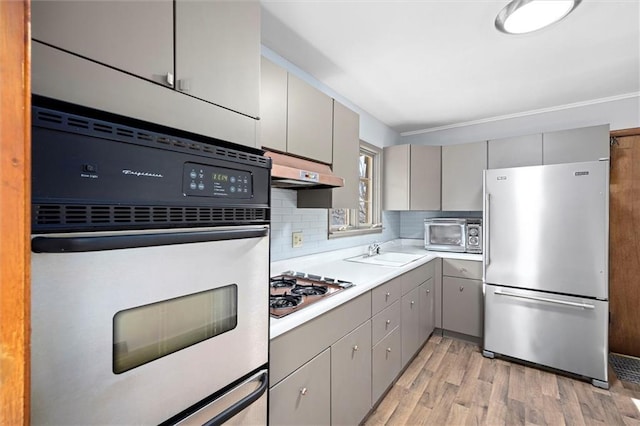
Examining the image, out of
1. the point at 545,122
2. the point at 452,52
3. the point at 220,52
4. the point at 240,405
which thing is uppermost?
the point at 452,52

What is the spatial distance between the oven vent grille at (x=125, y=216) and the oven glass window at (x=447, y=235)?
3024 mm

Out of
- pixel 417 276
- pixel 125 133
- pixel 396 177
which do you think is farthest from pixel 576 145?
pixel 125 133

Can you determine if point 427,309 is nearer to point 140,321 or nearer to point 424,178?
point 424,178

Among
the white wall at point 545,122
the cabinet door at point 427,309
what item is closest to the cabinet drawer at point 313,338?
the cabinet door at point 427,309

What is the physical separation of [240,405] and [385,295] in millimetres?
1339

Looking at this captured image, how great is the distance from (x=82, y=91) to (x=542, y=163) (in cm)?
357

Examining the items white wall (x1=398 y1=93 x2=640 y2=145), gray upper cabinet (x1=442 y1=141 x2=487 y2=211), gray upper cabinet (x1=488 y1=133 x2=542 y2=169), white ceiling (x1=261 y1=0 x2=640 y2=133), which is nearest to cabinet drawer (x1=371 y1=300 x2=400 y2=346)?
gray upper cabinet (x1=442 y1=141 x2=487 y2=211)

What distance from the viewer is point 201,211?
839 millimetres

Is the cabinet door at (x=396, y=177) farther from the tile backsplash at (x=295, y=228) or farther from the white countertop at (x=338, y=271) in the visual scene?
the tile backsplash at (x=295, y=228)

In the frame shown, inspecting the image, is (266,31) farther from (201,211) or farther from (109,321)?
(109,321)

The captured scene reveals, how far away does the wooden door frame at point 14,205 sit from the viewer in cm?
42

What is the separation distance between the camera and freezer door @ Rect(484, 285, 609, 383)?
2.31m

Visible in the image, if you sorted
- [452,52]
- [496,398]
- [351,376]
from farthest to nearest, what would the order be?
[496,398] → [452,52] → [351,376]

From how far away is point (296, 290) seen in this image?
1.70 meters
